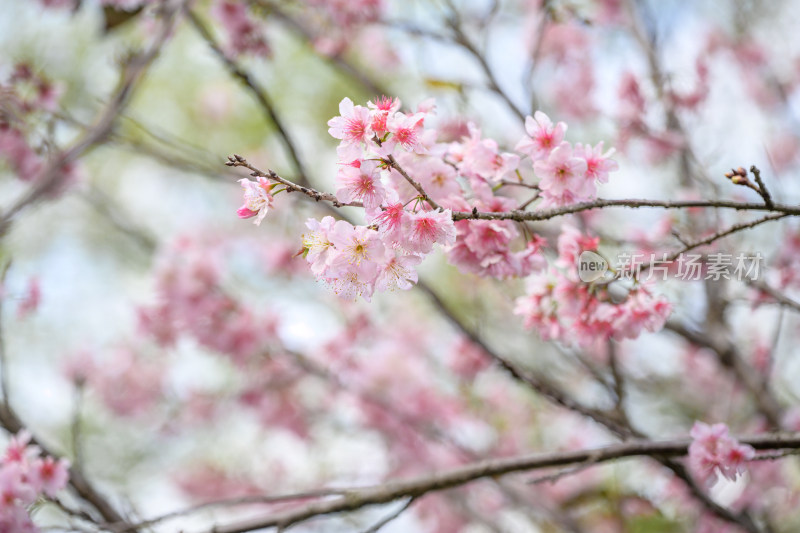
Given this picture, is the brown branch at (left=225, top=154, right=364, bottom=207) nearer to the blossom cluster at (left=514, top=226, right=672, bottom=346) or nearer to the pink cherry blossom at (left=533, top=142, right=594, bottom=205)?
the pink cherry blossom at (left=533, top=142, right=594, bottom=205)

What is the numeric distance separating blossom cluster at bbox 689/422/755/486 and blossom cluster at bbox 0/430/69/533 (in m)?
1.79

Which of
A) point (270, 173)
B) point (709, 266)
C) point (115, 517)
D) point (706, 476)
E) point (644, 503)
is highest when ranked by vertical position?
point (709, 266)

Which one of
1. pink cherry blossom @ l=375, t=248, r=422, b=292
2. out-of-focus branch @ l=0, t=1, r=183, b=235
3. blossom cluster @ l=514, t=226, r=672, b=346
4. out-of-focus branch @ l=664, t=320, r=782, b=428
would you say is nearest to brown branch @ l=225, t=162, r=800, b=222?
pink cherry blossom @ l=375, t=248, r=422, b=292

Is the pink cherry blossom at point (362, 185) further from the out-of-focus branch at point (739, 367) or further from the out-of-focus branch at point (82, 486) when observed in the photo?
the out-of-focus branch at point (739, 367)

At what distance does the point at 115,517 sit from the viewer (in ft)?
6.94

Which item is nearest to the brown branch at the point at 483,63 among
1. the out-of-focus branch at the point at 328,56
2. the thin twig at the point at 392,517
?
the out-of-focus branch at the point at 328,56

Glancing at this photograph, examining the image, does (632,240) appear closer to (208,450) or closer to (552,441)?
(552,441)

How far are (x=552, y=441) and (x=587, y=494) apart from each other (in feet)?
8.32

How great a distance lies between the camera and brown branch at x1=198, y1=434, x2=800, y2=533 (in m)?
1.75

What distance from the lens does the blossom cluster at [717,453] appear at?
167cm

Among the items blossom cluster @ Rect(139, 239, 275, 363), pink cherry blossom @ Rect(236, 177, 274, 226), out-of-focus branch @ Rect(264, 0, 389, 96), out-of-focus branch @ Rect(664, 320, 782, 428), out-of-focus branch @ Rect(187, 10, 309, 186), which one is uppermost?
out-of-focus branch @ Rect(264, 0, 389, 96)

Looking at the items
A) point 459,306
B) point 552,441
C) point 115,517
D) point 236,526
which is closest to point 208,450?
point 459,306

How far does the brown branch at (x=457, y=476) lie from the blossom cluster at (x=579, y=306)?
1.01 ft

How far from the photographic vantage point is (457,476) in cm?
183
